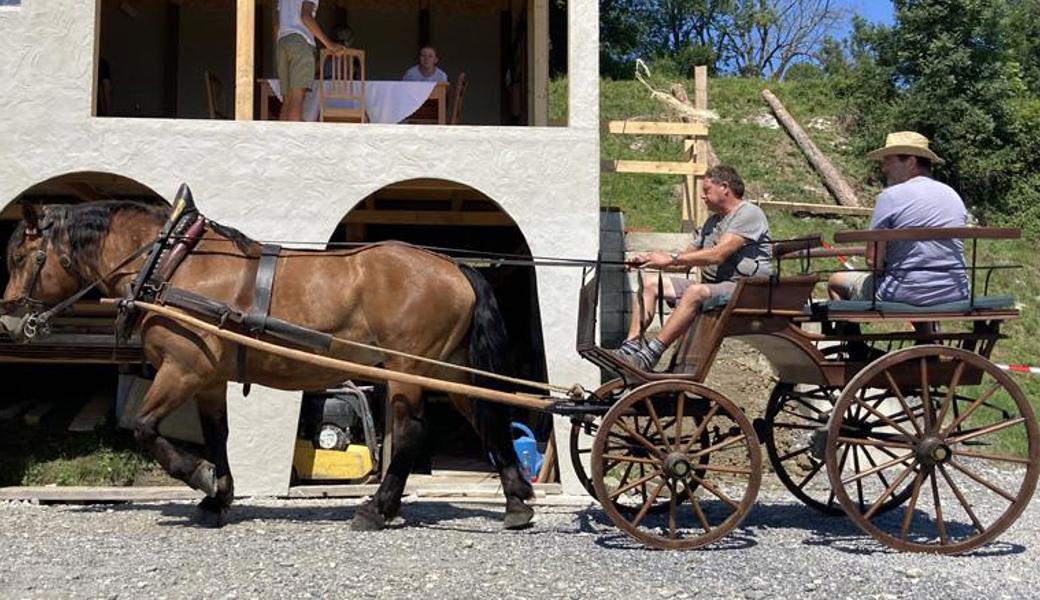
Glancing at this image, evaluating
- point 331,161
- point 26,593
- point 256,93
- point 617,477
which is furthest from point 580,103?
point 26,593

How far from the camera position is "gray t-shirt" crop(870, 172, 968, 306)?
678cm

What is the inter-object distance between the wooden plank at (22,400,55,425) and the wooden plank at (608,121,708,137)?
254 inches

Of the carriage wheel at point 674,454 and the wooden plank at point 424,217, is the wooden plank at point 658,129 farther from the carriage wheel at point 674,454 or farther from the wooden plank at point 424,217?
the carriage wheel at point 674,454

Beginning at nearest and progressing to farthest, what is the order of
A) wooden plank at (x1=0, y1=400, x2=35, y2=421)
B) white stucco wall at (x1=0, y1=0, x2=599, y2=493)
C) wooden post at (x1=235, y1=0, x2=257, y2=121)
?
white stucco wall at (x1=0, y1=0, x2=599, y2=493)
wooden post at (x1=235, y1=0, x2=257, y2=121)
wooden plank at (x1=0, y1=400, x2=35, y2=421)

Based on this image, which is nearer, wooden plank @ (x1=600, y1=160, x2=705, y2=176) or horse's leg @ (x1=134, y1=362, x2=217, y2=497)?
horse's leg @ (x1=134, y1=362, x2=217, y2=497)

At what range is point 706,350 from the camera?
6.80m

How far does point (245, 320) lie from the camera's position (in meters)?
7.19

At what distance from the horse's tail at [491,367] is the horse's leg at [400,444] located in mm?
442

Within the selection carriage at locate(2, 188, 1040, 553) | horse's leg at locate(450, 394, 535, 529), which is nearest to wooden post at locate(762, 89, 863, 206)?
carriage at locate(2, 188, 1040, 553)

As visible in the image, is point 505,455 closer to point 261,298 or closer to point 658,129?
point 261,298

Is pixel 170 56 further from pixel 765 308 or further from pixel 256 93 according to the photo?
pixel 765 308

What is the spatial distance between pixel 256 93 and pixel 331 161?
355cm

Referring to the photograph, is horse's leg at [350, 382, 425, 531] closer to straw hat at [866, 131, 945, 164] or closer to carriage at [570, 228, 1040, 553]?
carriage at [570, 228, 1040, 553]

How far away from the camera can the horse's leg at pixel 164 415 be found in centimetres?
710
